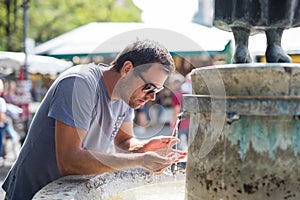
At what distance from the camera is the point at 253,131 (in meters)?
1.93

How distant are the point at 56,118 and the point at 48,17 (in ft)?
68.0

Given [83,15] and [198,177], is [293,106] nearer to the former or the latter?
[198,177]

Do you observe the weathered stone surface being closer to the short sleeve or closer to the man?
the man

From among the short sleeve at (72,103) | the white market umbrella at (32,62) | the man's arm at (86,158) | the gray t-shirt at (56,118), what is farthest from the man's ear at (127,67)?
the white market umbrella at (32,62)

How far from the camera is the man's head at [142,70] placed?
2666mm

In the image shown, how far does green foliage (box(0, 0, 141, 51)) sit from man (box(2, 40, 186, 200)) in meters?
17.4

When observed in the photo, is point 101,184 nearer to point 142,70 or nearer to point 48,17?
point 142,70

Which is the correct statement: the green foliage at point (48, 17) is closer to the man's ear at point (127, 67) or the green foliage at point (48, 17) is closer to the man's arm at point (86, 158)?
the man's ear at point (127, 67)

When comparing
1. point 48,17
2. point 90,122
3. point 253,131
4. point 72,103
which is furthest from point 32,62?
point 253,131

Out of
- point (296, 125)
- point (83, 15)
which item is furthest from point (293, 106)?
point (83, 15)

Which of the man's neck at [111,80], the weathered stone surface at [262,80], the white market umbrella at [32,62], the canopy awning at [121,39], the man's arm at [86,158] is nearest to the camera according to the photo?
the weathered stone surface at [262,80]

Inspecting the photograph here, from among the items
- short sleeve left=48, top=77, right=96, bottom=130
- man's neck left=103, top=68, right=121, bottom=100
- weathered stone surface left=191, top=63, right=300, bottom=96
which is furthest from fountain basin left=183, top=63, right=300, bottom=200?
man's neck left=103, top=68, right=121, bottom=100

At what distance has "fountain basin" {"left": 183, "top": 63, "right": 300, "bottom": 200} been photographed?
1893 mm

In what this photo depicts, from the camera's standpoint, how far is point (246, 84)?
1.92 m
